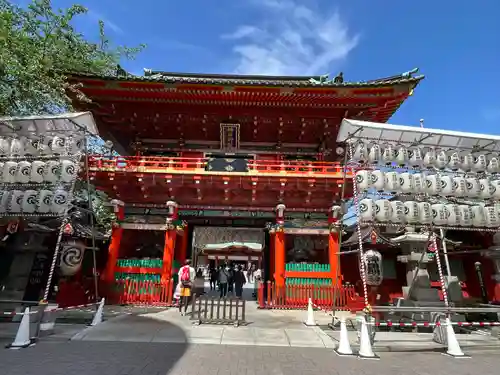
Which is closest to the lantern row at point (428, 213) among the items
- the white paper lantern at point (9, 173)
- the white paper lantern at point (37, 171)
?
the white paper lantern at point (37, 171)

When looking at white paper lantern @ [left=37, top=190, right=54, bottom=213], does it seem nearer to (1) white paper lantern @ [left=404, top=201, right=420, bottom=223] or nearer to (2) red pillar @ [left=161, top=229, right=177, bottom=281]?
(2) red pillar @ [left=161, top=229, right=177, bottom=281]

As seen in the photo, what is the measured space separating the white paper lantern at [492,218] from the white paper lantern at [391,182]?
9.81ft

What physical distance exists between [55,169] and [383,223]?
33.8ft

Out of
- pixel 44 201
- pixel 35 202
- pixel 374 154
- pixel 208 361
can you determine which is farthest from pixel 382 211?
pixel 35 202

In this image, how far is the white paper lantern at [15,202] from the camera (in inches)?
338

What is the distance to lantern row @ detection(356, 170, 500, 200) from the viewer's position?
8.54m

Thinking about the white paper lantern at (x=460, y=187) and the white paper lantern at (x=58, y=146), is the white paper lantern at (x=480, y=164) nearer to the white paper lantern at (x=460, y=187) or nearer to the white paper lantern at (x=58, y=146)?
the white paper lantern at (x=460, y=187)

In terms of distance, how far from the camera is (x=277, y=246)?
12828 mm

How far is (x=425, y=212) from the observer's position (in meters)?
8.50

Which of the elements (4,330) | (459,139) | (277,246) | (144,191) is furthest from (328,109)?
(4,330)

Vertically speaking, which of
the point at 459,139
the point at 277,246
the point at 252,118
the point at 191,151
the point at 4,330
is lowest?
the point at 4,330

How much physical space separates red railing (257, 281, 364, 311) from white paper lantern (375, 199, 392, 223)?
17.3 feet

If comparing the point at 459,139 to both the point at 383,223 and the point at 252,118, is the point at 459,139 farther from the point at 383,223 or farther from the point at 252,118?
the point at 252,118

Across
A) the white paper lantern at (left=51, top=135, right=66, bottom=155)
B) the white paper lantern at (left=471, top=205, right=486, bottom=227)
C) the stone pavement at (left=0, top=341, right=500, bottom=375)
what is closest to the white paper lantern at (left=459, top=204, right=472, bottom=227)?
the white paper lantern at (left=471, top=205, right=486, bottom=227)
